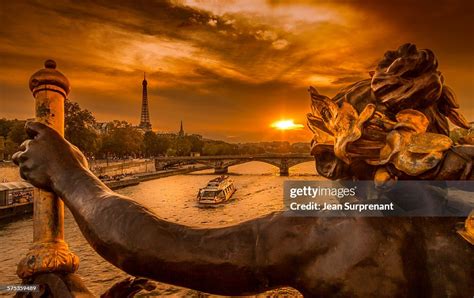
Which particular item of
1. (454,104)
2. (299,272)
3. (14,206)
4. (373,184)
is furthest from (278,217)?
(14,206)

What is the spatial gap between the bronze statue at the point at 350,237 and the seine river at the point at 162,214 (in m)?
0.23

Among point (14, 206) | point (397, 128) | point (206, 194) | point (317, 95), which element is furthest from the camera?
point (206, 194)

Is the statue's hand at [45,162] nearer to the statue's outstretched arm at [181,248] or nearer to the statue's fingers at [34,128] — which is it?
the statue's fingers at [34,128]

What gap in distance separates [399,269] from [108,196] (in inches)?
25.8

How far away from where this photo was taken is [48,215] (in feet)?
4.07

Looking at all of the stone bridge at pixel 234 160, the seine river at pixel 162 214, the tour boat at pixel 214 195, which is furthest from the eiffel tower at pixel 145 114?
the tour boat at pixel 214 195

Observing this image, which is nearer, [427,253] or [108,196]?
[427,253]

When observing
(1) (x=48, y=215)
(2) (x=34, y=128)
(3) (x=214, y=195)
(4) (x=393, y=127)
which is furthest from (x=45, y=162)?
(3) (x=214, y=195)

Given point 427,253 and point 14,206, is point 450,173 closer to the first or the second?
point 427,253

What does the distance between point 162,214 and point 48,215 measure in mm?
542

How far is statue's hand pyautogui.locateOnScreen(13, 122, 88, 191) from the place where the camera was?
3.20 feet

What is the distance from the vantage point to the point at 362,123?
84 cm

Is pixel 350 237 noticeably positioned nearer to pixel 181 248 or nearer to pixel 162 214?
pixel 181 248

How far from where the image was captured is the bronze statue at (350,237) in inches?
28.7
